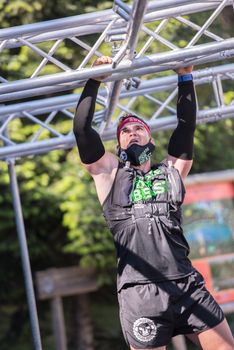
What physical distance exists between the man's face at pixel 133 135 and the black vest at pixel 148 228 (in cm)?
13

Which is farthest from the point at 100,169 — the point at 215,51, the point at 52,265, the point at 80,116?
the point at 52,265

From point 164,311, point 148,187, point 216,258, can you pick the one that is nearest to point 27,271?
point 148,187

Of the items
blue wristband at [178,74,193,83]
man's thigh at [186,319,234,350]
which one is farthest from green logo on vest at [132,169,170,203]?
man's thigh at [186,319,234,350]

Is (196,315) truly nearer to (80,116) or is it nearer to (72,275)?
(80,116)

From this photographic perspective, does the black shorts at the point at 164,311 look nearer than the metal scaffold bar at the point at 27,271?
Yes

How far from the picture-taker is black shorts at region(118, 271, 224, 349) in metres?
3.85

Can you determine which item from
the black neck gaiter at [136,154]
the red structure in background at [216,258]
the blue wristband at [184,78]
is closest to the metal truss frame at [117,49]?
the blue wristband at [184,78]

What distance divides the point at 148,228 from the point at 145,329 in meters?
0.46

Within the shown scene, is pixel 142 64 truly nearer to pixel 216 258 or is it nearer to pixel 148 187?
pixel 148 187

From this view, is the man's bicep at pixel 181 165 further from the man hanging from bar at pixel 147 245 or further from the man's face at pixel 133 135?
the man's face at pixel 133 135

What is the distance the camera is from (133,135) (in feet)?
13.6

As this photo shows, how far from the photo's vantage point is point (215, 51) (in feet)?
14.8

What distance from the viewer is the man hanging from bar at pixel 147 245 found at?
12.7 ft

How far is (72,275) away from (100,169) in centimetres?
606
